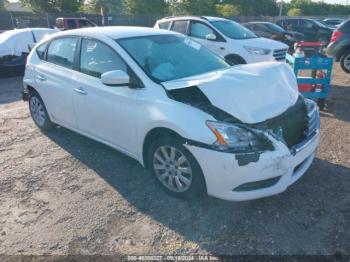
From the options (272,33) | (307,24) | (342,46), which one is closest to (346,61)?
(342,46)

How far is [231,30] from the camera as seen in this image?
9266 mm

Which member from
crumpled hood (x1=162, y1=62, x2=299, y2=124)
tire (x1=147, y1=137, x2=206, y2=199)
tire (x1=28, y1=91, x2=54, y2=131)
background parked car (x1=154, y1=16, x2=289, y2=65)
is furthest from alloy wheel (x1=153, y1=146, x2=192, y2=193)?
background parked car (x1=154, y1=16, x2=289, y2=65)

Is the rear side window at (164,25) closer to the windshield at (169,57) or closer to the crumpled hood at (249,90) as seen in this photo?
the windshield at (169,57)

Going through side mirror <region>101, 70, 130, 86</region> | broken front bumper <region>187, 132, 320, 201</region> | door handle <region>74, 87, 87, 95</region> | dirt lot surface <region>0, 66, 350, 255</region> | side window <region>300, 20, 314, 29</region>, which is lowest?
dirt lot surface <region>0, 66, 350, 255</region>

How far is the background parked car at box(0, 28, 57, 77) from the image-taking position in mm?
10367

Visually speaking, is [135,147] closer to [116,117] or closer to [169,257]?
[116,117]

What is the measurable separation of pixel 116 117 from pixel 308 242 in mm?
2353

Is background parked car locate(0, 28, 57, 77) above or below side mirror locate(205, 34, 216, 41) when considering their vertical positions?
below

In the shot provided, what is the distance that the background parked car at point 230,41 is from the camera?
8.52 m

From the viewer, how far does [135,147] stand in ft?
12.5

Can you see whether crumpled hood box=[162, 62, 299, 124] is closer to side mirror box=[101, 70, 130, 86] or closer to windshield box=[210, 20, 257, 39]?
side mirror box=[101, 70, 130, 86]

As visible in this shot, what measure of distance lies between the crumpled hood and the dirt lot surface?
96 cm

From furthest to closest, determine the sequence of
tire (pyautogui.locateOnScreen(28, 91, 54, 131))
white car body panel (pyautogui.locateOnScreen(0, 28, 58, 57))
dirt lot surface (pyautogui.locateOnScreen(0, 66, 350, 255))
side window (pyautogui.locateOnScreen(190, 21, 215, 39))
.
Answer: white car body panel (pyautogui.locateOnScreen(0, 28, 58, 57)) → side window (pyautogui.locateOnScreen(190, 21, 215, 39)) → tire (pyautogui.locateOnScreen(28, 91, 54, 131)) → dirt lot surface (pyautogui.locateOnScreen(0, 66, 350, 255))

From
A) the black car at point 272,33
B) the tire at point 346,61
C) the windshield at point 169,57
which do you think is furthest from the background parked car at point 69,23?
the windshield at point 169,57
